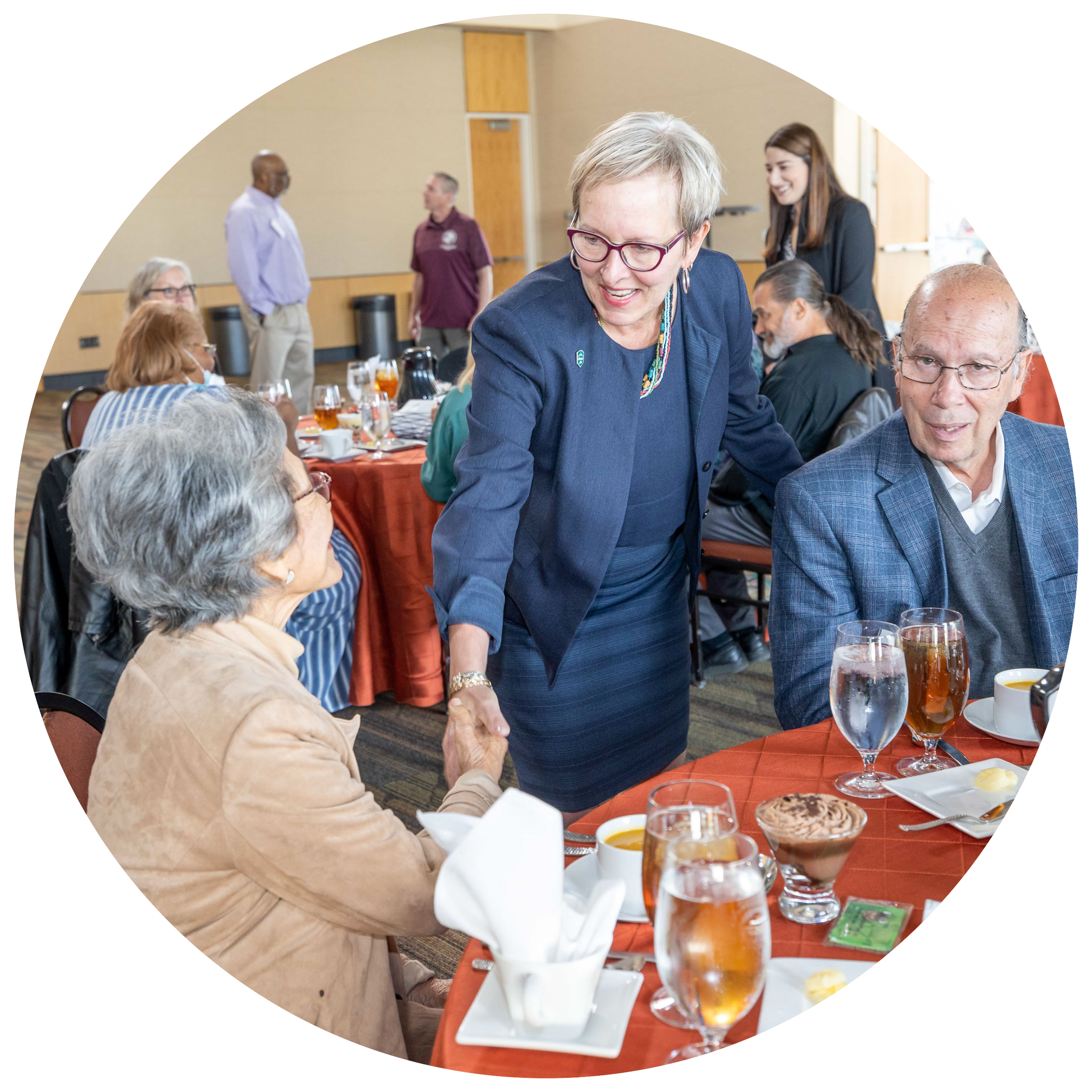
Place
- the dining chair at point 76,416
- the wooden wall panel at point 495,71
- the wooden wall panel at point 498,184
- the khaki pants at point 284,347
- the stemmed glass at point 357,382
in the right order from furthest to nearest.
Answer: the wooden wall panel at point 498,184, the wooden wall panel at point 495,71, the khaki pants at point 284,347, the stemmed glass at point 357,382, the dining chair at point 76,416

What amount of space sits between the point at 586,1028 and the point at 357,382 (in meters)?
3.90

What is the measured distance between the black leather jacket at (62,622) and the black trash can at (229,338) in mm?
9720

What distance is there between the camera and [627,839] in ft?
3.70

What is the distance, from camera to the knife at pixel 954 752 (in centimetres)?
137

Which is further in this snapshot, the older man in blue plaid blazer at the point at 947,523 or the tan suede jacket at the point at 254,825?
the older man in blue plaid blazer at the point at 947,523

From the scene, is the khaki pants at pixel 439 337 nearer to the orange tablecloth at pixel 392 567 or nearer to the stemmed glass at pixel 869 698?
the orange tablecloth at pixel 392 567

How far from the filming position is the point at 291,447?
3291 millimetres

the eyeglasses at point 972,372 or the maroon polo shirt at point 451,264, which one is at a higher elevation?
the maroon polo shirt at point 451,264

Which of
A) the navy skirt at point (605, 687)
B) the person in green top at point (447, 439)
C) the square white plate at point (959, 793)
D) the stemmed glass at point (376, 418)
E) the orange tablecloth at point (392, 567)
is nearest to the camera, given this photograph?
the square white plate at point (959, 793)

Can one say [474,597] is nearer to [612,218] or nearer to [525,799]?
[612,218]

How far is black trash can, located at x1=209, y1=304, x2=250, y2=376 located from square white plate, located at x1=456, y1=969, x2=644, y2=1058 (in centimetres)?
1202

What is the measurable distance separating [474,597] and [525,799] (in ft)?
2.46

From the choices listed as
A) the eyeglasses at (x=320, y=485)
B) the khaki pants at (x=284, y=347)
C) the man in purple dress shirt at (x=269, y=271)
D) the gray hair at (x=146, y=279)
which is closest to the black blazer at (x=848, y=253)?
the gray hair at (x=146, y=279)

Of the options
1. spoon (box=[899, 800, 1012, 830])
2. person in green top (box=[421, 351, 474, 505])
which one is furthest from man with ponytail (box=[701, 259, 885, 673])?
spoon (box=[899, 800, 1012, 830])
